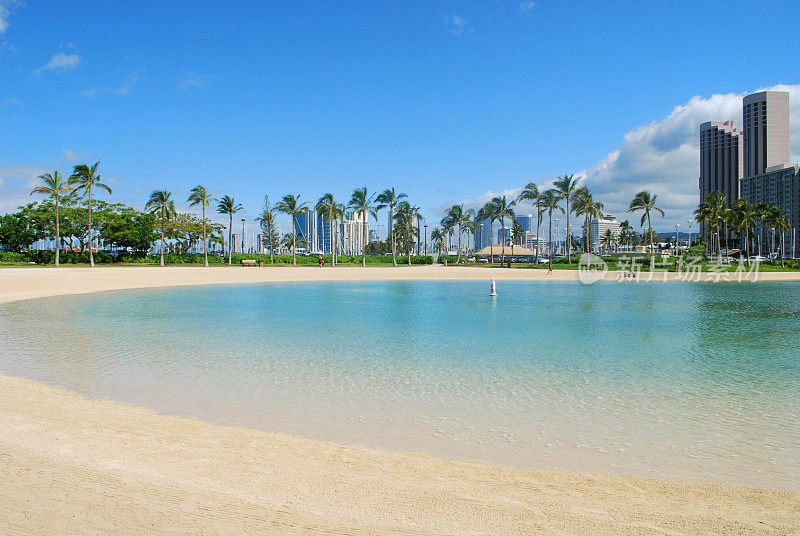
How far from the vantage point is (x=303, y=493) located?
4426 mm

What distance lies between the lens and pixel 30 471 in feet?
15.4

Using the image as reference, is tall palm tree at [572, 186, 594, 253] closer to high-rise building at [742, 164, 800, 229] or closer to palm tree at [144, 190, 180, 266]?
palm tree at [144, 190, 180, 266]

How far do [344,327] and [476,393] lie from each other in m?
8.81

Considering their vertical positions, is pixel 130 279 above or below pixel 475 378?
above

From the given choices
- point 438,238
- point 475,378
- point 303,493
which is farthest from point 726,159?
point 303,493

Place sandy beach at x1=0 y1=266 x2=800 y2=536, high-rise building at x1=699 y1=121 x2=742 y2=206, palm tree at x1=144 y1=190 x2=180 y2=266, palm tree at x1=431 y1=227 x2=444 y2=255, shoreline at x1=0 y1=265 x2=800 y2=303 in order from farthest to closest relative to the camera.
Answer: high-rise building at x1=699 y1=121 x2=742 y2=206, palm tree at x1=431 y1=227 x2=444 y2=255, palm tree at x1=144 y1=190 x2=180 y2=266, shoreline at x1=0 y1=265 x2=800 y2=303, sandy beach at x1=0 y1=266 x2=800 y2=536

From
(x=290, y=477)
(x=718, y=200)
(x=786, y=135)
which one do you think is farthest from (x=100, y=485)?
(x=786, y=135)

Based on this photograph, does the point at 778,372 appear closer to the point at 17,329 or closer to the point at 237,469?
the point at 237,469

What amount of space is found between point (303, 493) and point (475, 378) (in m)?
5.88

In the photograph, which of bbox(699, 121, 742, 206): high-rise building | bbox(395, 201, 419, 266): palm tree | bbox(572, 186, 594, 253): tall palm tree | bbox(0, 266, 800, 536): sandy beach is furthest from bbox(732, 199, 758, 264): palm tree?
bbox(699, 121, 742, 206): high-rise building

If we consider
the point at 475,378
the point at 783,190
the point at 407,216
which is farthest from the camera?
the point at 783,190

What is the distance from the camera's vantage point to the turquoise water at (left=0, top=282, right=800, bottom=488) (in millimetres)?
6262

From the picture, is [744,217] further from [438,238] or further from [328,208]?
[438,238]

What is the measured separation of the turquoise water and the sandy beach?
0.66 metres
